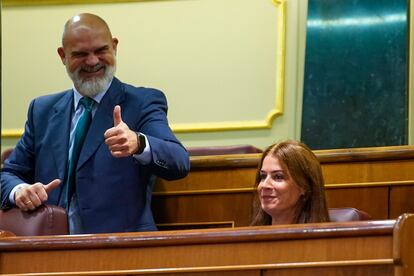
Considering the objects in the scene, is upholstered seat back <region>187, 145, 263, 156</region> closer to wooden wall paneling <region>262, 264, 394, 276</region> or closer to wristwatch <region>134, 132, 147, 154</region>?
wristwatch <region>134, 132, 147, 154</region>

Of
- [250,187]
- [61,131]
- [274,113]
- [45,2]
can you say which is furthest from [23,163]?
[45,2]

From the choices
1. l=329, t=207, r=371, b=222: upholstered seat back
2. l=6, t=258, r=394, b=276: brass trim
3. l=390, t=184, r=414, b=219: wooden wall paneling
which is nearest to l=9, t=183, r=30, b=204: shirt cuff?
l=6, t=258, r=394, b=276: brass trim

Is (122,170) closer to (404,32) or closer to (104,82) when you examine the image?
(104,82)

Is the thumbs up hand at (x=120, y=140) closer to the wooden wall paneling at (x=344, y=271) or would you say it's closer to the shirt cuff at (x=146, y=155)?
the shirt cuff at (x=146, y=155)

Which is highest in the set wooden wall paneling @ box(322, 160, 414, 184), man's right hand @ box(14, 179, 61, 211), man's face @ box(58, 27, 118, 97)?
man's face @ box(58, 27, 118, 97)

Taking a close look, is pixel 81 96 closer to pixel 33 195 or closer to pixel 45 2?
pixel 33 195

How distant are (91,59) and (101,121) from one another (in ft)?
0.32

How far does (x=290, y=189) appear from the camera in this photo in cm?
136

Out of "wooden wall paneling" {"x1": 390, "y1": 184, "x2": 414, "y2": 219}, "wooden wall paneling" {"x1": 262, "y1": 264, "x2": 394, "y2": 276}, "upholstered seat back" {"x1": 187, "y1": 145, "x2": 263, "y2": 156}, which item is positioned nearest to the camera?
"wooden wall paneling" {"x1": 262, "y1": 264, "x2": 394, "y2": 276}

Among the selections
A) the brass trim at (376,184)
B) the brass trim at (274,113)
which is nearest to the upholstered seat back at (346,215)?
the brass trim at (376,184)

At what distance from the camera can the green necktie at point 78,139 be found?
4.79 feet

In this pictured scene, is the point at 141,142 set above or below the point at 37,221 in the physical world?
above

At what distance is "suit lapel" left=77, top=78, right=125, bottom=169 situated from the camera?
1462mm

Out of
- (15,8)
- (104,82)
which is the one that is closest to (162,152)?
(104,82)
